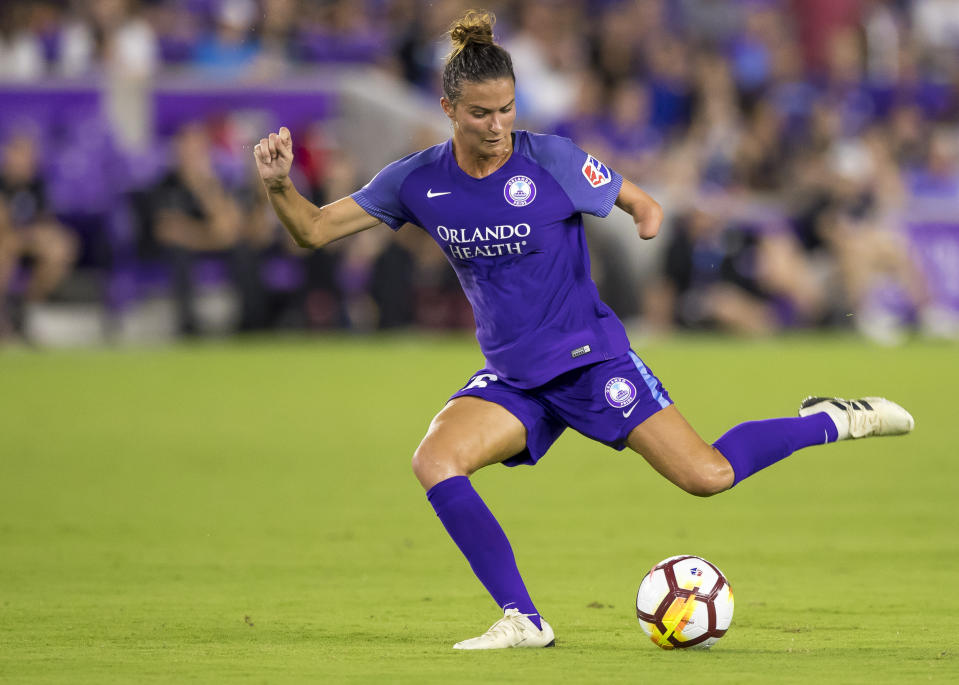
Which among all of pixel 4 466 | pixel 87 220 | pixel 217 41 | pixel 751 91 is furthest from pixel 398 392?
pixel 751 91

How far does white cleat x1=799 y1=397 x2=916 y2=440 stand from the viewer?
20.8 feet

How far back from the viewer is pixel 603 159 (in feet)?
65.8

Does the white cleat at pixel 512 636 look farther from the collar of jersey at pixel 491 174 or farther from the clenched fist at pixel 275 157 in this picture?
the clenched fist at pixel 275 157

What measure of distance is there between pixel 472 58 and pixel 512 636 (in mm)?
2076

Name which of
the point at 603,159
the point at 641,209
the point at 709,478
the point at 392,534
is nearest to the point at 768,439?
the point at 709,478

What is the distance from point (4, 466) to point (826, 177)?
12585 mm

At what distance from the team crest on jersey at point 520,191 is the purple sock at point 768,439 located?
46.6 inches

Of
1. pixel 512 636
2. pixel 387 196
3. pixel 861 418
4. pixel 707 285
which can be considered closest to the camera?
pixel 512 636

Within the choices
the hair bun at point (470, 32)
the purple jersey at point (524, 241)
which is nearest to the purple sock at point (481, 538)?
the purple jersey at point (524, 241)

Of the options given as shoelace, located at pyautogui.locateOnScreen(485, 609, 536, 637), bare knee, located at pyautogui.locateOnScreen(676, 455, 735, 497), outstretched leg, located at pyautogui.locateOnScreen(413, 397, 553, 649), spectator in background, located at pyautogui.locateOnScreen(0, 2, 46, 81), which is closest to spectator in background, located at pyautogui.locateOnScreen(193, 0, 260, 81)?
spectator in background, located at pyautogui.locateOnScreen(0, 2, 46, 81)

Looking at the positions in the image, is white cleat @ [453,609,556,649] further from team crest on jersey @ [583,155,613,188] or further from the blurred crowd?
the blurred crowd

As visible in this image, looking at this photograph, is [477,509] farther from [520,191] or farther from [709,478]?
[520,191]

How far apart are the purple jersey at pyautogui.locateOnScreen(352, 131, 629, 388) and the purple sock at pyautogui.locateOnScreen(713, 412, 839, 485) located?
1.90ft

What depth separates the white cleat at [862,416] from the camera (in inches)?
250
